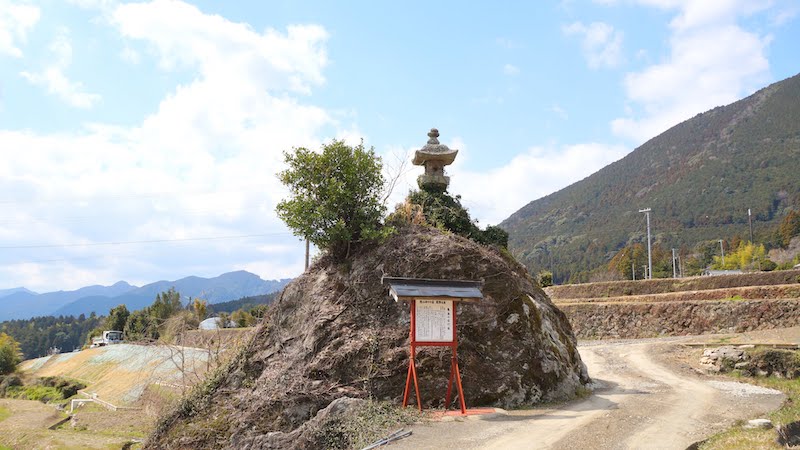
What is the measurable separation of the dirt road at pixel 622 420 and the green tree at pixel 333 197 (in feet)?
19.3

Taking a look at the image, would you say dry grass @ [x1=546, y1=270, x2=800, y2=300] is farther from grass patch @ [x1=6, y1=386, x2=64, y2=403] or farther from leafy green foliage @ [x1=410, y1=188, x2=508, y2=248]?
grass patch @ [x1=6, y1=386, x2=64, y2=403]

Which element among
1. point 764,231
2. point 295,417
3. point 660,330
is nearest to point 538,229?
point 764,231

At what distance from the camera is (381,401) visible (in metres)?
11.3

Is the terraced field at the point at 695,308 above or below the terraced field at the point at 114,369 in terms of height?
above

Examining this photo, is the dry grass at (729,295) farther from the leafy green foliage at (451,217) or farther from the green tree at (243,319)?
the green tree at (243,319)

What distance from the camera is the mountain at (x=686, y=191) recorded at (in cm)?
10938

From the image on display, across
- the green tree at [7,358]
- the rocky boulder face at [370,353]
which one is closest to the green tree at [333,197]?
the rocky boulder face at [370,353]

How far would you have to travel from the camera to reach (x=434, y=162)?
17.5 meters

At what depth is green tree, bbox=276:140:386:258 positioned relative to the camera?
13844 millimetres

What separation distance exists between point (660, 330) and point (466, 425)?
24232mm

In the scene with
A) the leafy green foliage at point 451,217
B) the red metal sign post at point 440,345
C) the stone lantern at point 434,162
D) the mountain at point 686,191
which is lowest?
the red metal sign post at point 440,345

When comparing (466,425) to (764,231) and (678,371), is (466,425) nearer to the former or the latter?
(678,371)

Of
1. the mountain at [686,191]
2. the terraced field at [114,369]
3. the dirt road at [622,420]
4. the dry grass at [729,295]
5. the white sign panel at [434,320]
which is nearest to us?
the dirt road at [622,420]

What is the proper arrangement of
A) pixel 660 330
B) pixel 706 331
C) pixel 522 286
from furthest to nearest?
pixel 660 330 < pixel 706 331 < pixel 522 286
